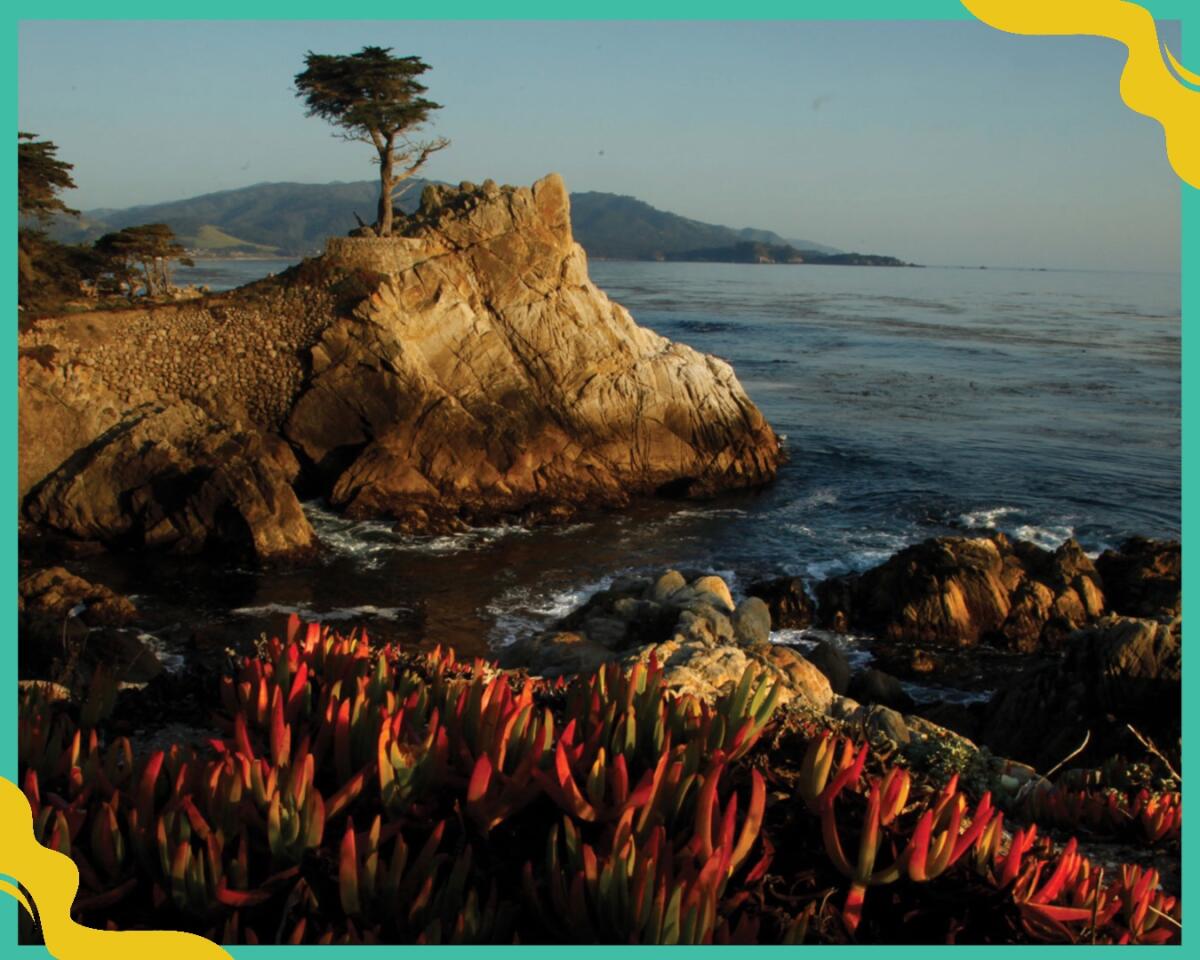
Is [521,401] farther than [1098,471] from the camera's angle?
No

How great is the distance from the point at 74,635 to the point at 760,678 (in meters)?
13.7

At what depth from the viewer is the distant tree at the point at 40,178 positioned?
2865cm

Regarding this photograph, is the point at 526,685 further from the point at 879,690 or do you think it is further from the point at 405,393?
the point at 405,393

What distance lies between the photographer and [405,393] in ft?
91.6

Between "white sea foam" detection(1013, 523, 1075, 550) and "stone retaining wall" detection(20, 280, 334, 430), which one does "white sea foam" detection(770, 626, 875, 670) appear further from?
"stone retaining wall" detection(20, 280, 334, 430)

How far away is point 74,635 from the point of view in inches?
592

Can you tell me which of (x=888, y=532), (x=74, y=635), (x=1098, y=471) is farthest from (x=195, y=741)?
(x=1098, y=471)

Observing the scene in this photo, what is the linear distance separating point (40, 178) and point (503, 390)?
14.8 meters

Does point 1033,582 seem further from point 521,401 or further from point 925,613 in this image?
point 521,401

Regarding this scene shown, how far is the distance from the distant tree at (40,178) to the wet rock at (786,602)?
2317 cm

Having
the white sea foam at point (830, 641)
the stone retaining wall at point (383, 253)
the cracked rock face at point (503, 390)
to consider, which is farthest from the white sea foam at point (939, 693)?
the stone retaining wall at point (383, 253)

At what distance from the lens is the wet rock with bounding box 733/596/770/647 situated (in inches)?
633

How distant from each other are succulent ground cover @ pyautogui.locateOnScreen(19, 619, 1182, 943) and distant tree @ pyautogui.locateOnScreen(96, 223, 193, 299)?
3243 centimetres

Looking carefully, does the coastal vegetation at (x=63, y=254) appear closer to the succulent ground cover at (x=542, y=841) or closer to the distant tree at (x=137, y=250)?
the distant tree at (x=137, y=250)
